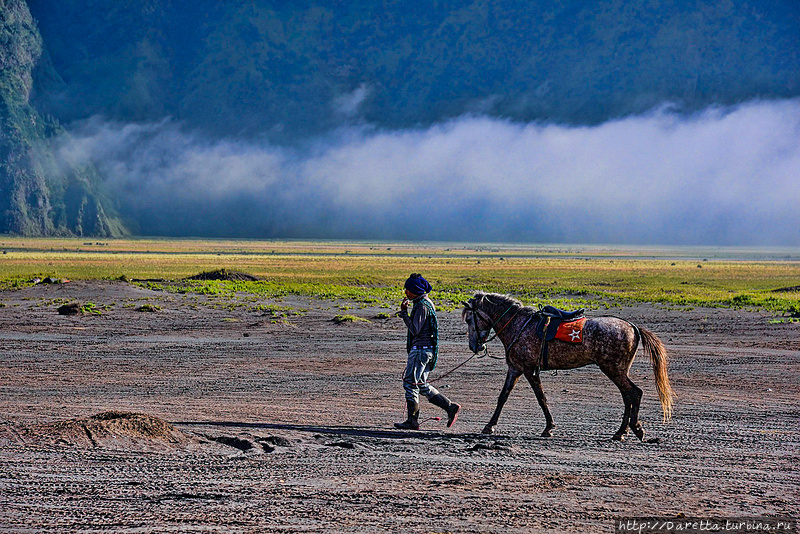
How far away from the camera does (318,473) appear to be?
30.1ft

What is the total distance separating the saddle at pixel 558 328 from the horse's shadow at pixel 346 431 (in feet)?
5.52

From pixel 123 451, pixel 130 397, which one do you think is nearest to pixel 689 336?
pixel 130 397

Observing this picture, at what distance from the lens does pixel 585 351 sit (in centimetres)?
1140

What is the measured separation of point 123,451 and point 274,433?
2.27m

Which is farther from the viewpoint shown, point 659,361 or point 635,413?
point 659,361

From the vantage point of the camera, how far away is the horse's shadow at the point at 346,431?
1127cm

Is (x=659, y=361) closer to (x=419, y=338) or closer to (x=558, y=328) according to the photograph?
(x=558, y=328)

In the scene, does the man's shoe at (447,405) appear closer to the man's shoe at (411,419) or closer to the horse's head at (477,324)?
the man's shoe at (411,419)

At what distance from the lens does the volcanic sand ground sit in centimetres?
779

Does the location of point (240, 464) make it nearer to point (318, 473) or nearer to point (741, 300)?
point (318, 473)

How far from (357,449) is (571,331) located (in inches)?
149

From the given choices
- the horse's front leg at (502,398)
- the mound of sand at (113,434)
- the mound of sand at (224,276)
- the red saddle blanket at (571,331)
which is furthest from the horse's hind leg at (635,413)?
the mound of sand at (224,276)

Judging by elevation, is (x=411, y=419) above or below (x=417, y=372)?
below

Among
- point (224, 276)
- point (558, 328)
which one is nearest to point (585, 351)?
point (558, 328)
